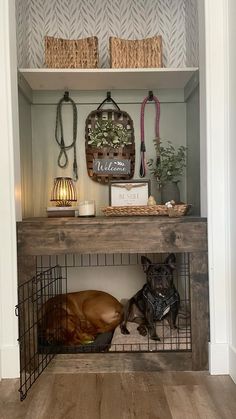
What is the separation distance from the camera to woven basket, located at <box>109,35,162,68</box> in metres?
2.21

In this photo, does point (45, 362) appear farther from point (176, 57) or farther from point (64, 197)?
point (176, 57)

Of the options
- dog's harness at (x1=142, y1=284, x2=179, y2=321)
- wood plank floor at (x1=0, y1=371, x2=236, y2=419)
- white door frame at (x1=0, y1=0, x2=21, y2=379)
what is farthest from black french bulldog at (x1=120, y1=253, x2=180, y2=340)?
white door frame at (x1=0, y1=0, x2=21, y2=379)

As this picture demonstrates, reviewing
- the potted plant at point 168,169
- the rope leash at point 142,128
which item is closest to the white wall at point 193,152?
the potted plant at point 168,169

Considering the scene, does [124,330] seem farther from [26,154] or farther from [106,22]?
[106,22]

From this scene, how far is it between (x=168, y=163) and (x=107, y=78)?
61cm

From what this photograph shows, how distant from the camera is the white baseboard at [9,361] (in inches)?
74.2

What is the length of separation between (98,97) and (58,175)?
0.57m

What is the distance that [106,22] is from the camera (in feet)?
8.32

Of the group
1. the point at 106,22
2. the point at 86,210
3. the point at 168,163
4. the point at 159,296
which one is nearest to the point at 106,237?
the point at 86,210

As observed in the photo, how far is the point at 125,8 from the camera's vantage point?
2537mm

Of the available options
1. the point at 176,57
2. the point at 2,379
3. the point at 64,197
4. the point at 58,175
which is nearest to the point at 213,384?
the point at 2,379

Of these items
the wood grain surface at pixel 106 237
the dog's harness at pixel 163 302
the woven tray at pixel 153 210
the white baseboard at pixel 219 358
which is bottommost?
the white baseboard at pixel 219 358

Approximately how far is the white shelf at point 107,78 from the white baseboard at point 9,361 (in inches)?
55.2

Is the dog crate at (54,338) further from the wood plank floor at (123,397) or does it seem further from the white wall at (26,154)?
the white wall at (26,154)
